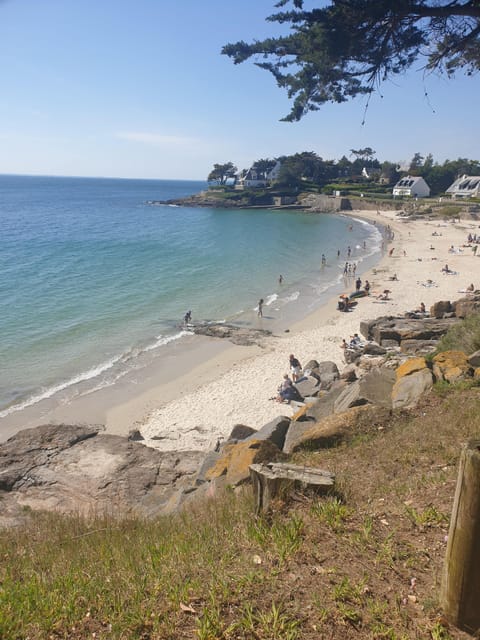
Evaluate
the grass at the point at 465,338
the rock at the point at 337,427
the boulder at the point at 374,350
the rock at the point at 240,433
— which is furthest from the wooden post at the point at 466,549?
the boulder at the point at 374,350

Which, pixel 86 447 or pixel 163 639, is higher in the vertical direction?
pixel 163 639

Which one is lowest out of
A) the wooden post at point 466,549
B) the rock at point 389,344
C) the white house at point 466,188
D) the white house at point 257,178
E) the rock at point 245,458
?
the rock at point 389,344

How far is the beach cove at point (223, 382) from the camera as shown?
1423 centimetres

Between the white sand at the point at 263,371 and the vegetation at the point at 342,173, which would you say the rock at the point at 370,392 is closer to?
the white sand at the point at 263,371

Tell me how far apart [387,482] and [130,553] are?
10.1ft

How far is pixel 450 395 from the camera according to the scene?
7.95m

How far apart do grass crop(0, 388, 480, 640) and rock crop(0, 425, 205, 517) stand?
136 inches

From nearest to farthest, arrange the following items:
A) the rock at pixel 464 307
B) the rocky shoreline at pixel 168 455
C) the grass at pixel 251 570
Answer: the grass at pixel 251 570 < the rocky shoreline at pixel 168 455 < the rock at pixel 464 307

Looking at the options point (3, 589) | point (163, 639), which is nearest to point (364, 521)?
point (163, 639)

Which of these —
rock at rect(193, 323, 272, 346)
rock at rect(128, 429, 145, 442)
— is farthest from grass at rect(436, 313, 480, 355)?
rock at rect(193, 323, 272, 346)

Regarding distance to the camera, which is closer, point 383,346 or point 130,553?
point 130,553

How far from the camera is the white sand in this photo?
14.0 meters

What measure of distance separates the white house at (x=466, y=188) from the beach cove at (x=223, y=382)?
6792 cm

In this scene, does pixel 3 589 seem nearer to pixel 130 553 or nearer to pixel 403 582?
pixel 130 553
